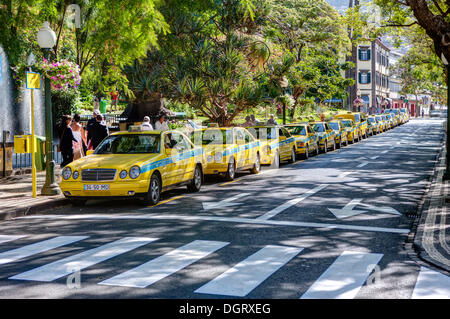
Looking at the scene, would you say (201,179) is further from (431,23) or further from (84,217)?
(431,23)

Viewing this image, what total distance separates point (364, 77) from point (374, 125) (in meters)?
47.4

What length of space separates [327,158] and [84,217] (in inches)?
609

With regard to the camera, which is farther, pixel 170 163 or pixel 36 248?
pixel 170 163

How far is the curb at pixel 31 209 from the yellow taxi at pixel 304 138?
13.4m

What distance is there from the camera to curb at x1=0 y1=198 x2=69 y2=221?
35.2ft

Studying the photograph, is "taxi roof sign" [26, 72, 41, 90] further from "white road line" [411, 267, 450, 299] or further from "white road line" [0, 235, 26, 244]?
"white road line" [411, 267, 450, 299]

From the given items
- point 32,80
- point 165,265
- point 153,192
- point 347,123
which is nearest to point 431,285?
point 165,265

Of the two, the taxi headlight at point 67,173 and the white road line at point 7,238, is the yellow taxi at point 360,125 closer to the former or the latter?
the taxi headlight at point 67,173

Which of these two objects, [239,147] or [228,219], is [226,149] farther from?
[228,219]

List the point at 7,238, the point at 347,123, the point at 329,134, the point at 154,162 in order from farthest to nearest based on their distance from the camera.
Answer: the point at 347,123, the point at 329,134, the point at 154,162, the point at 7,238

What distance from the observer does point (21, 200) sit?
12.1 metres

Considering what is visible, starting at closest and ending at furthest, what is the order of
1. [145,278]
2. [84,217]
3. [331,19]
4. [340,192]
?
[145,278], [84,217], [340,192], [331,19]

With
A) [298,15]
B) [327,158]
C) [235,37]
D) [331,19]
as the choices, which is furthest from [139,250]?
[331,19]

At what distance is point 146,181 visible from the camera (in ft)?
38.3
